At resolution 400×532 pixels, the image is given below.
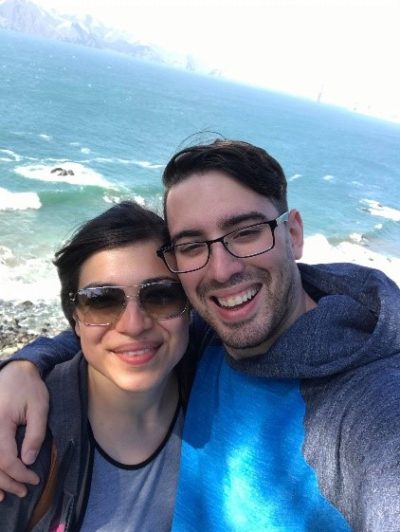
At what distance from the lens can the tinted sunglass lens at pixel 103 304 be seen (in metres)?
2.60

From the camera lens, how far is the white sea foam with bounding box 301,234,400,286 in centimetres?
2769

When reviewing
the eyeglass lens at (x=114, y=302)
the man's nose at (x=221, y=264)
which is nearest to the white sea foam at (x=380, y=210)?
the man's nose at (x=221, y=264)

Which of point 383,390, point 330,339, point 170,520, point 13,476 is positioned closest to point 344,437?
point 383,390

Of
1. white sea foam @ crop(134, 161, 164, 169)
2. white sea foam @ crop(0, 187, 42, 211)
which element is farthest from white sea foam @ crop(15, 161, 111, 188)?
white sea foam @ crop(134, 161, 164, 169)

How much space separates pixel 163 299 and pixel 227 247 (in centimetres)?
52

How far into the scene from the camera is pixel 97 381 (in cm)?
271

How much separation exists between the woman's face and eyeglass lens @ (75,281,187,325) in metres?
0.03

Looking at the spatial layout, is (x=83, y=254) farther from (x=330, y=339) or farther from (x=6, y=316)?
(x=6, y=316)

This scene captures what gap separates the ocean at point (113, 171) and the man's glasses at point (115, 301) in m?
0.92

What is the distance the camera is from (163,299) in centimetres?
271

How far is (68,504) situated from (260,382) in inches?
47.1

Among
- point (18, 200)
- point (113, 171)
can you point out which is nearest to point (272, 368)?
point (18, 200)

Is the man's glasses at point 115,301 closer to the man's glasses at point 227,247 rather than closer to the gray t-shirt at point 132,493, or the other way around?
the man's glasses at point 227,247

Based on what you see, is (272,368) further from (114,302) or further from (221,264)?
Answer: (114,302)
